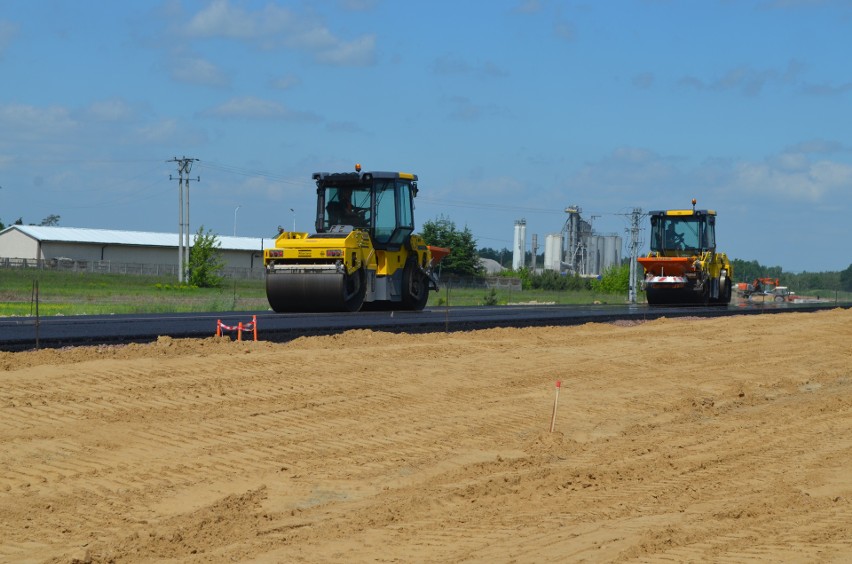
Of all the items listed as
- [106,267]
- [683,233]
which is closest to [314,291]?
[683,233]

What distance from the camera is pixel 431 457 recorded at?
10914mm

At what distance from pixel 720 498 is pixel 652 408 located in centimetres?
533

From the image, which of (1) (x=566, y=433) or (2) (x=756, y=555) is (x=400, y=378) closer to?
(1) (x=566, y=433)

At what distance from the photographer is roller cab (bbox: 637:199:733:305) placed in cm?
3613

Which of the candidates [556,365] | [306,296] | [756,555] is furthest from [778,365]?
[756,555]

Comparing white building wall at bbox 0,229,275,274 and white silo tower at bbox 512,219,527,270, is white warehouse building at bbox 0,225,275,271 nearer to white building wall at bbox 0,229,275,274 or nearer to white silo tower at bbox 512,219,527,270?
white building wall at bbox 0,229,275,274

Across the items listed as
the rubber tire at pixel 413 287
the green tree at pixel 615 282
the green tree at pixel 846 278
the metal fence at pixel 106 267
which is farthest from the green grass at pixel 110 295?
the green tree at pixel 846 278

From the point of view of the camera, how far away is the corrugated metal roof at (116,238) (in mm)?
90250

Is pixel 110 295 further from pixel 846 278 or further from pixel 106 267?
pixel 846 278

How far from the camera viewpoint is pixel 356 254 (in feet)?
81.9

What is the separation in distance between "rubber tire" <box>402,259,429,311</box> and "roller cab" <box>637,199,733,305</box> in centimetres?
1086

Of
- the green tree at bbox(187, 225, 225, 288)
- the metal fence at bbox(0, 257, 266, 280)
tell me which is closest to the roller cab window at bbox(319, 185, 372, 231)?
the green tree at bbox(187, 225, 225, 288)

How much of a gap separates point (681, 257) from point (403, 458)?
2685 centimetres

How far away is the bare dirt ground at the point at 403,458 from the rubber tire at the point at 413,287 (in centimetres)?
946
